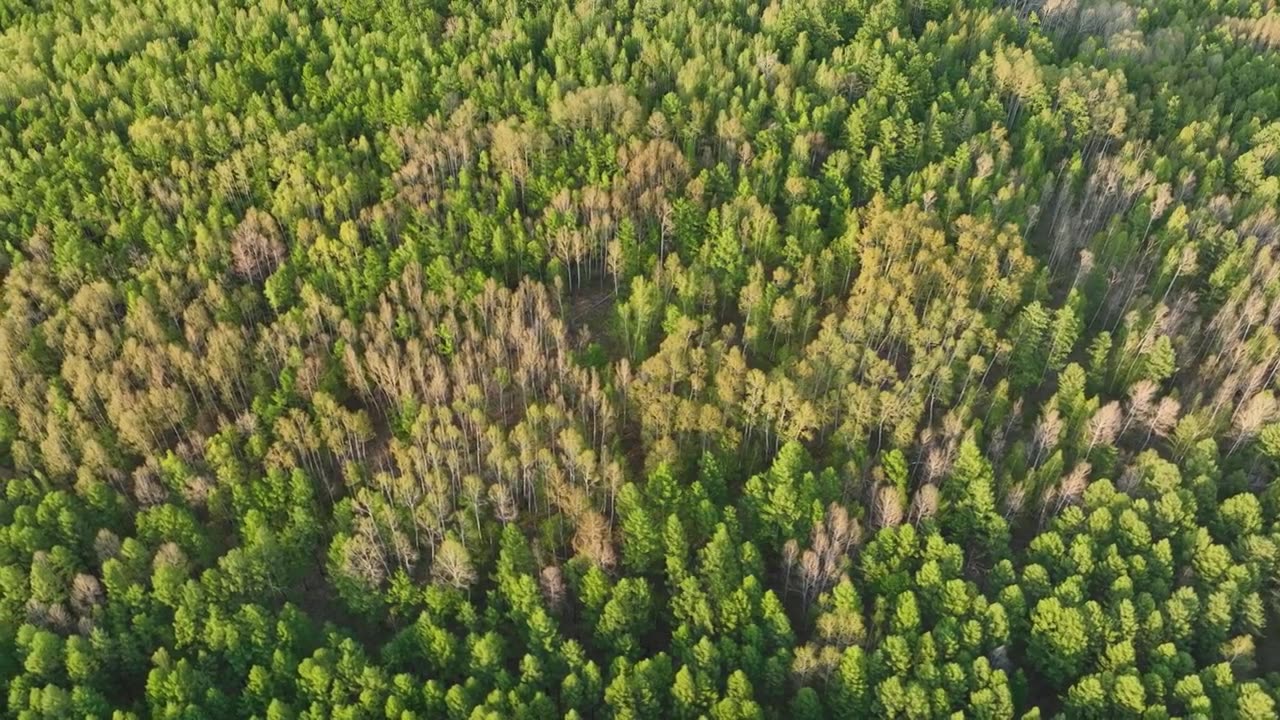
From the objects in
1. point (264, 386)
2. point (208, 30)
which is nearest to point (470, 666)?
point (264, 386)

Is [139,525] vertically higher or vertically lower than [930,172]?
lower

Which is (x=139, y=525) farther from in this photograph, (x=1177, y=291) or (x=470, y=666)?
(x=1177, y=291)

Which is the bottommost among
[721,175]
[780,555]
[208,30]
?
[780,555]

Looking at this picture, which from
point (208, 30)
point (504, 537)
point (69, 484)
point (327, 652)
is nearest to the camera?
point (327, 652)

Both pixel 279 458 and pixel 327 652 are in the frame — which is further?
pixel 279 458

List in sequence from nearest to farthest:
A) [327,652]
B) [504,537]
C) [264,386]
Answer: [327,652], [504,537], [264,386]

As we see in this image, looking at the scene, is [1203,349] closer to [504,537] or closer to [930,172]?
[930,172]
